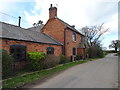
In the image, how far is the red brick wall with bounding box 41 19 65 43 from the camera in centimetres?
1808

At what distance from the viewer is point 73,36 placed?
20.6 meters

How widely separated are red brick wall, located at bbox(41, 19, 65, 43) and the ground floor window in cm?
901

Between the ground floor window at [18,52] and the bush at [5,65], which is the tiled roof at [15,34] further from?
the bush at [5,65]

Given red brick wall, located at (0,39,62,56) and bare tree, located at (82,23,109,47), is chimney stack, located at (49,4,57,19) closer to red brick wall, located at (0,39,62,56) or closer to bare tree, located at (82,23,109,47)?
red brick wall, located at (0,39,62,56)

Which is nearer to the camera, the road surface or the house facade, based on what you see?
the road surface

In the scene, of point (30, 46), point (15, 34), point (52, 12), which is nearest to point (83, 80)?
point (30, 46)

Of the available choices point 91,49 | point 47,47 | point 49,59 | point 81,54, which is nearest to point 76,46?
point 81,54

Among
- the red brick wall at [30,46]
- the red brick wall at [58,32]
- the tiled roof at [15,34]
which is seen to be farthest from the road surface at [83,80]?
the red brick wall at [58,32]

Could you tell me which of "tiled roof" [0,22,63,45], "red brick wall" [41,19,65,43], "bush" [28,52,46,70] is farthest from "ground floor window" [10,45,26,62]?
"red brick wall" [41,19,65,43]

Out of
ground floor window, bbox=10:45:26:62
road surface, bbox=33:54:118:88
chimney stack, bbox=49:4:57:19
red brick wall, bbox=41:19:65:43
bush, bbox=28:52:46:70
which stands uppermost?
chimney stack, bbox=49:4:57:19

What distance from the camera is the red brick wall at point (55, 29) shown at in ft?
59.3

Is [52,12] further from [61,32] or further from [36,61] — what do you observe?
[36,61]

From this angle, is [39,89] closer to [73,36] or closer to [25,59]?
[25,59]

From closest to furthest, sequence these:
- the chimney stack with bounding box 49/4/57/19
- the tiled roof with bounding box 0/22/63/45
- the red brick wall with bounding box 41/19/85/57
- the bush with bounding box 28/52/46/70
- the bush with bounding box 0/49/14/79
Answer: the bush with bounding box 0/49/14/79 → the bush with bounding box 28/52/46/70 → the tiled roof with bounding box 0/22/63/45 → the red brick wall with bounding box 41/19/85/57 → the chimney stack with bounding box 49/4/57/19
